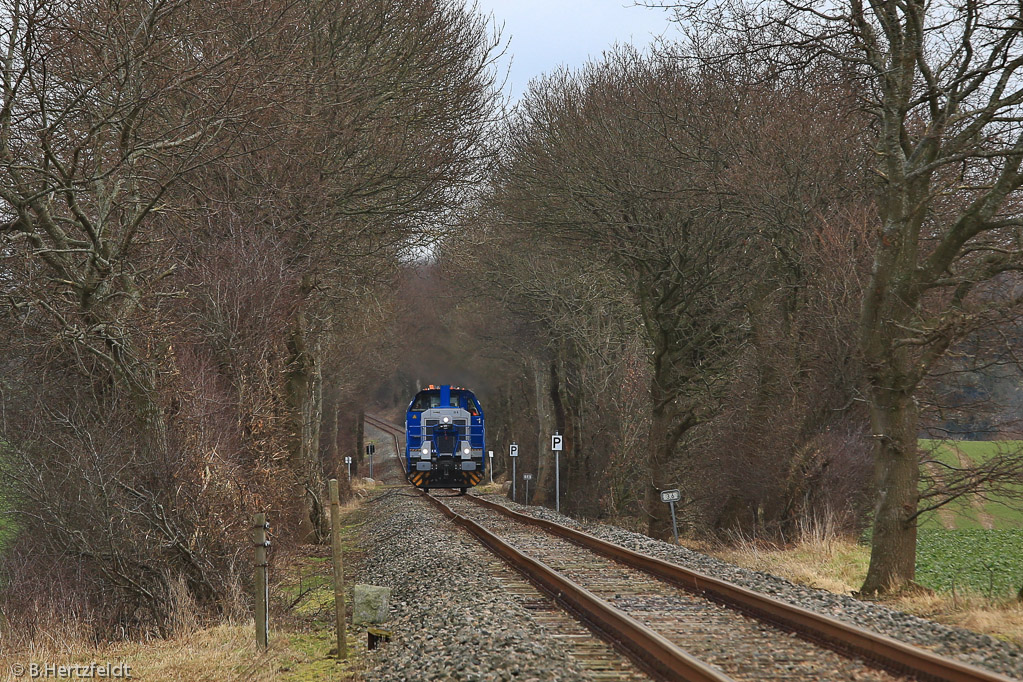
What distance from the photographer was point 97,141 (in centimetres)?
1076

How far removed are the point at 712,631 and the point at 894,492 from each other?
15.5 ft

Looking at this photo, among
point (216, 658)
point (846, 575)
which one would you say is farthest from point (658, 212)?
point (216, 658)

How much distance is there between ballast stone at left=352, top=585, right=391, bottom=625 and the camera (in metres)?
9.70

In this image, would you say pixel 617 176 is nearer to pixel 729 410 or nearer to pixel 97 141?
pixel 729 410

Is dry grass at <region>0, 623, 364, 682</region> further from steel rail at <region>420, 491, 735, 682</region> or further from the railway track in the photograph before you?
the railway track

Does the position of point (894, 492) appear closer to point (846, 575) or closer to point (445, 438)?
point (846, 575)

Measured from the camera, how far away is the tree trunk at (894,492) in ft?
38.3

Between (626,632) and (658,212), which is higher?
(658,212)

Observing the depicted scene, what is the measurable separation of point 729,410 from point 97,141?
1445cm

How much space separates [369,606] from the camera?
9.75 meters

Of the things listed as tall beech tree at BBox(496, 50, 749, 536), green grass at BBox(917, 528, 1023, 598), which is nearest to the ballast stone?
green grass at BBox(917, 528, 1023, 598)

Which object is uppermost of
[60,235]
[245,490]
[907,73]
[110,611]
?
[907,73]

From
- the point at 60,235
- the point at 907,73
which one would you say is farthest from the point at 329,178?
the point at 907,73

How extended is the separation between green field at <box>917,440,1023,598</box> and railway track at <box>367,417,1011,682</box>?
363cm
